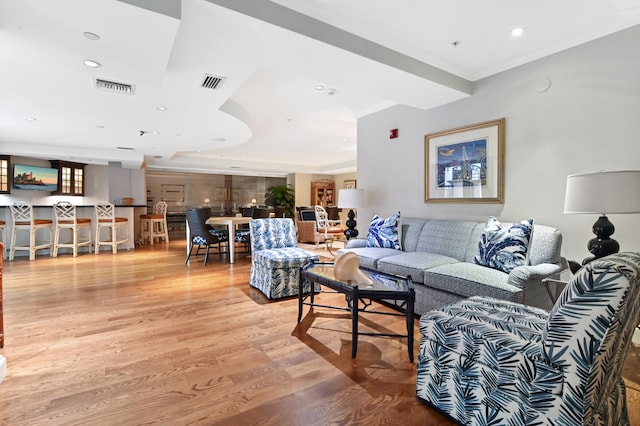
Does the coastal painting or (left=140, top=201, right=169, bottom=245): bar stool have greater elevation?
the coastal painting

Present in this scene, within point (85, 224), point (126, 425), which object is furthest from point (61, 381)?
point (85, 224)

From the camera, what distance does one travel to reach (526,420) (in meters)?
1.25

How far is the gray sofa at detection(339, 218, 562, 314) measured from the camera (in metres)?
2.33

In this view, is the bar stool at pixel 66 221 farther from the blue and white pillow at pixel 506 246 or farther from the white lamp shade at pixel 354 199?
the blue and white pillow at pixel 506 246

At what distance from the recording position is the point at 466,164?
351 cm

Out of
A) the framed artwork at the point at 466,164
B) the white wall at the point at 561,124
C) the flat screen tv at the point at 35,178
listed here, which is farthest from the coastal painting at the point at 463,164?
the flat screen tv at the point at 35,178

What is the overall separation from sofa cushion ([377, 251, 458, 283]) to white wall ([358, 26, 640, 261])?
0.72 meters

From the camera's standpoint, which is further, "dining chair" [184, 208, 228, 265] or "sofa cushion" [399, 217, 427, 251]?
"dining chair" [184, 208, 228, 265]

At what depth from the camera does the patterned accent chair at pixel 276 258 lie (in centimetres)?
346

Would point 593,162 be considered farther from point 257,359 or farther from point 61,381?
point 61,381

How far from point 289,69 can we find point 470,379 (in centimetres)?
258

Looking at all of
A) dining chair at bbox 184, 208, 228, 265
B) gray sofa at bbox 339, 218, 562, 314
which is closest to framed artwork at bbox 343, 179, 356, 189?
dining chair at bbox 184, 208, 228, 265

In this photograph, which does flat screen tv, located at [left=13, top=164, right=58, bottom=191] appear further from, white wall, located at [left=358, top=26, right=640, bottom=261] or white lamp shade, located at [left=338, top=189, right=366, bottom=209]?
white wall, located at [left=358, top=26, right=640, bottom=261]

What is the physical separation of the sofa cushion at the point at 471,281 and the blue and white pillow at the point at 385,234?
94 cm
